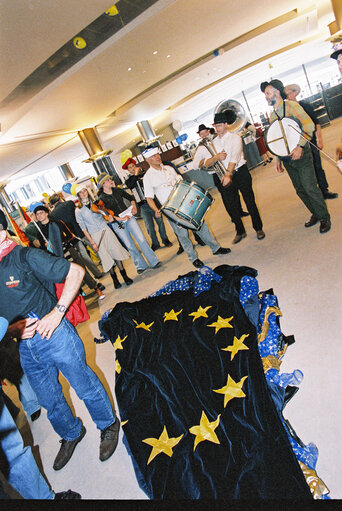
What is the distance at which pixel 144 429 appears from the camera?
6.27ft

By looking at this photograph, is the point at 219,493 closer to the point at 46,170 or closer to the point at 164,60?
the point at 164,60

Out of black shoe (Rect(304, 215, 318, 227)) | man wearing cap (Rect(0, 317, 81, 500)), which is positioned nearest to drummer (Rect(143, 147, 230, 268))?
black shoe (Rect(304, 215, 318, 227))

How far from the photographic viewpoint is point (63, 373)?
1941mm

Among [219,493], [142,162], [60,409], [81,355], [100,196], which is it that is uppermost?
[142,162]

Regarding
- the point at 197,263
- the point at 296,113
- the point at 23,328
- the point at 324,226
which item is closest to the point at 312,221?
the point at 324,226

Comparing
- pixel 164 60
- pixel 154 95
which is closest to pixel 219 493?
pixel 164 60

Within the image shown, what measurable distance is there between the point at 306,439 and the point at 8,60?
8.39 m

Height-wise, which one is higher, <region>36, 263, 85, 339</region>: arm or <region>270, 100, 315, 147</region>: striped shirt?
<region>270, 100, 315, 147</region>: striped shirt

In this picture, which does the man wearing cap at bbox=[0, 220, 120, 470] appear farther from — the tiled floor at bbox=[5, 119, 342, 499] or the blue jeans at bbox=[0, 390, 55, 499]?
the blue jeans at bbox=[0, 390, 55, 499]

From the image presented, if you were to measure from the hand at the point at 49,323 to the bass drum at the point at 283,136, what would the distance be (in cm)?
294

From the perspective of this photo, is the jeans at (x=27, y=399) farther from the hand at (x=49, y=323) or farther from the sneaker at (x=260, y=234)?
the sneaker at (x=260, y=234)

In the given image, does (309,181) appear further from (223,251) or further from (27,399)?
(27,399)

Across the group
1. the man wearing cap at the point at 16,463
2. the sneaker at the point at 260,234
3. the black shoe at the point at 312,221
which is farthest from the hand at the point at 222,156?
the man wearing cap at the point at 16,463

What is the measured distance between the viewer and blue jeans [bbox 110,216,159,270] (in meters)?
4.97
